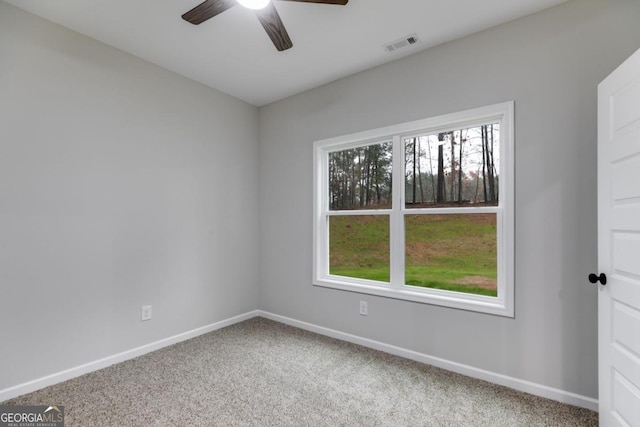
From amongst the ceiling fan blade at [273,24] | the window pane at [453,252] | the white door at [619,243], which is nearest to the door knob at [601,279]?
the white door at [619,243]

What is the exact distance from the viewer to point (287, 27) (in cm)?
227

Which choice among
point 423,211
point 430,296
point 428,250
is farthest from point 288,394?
point 423,211

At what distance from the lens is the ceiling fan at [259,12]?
1665mm

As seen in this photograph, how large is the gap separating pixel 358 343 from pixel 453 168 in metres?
1.84

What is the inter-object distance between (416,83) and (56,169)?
2.92 meters

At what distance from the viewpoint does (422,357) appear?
2.52 meters

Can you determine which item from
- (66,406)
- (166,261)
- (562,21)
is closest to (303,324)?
(166,261)

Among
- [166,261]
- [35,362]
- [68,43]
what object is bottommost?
[35,362]

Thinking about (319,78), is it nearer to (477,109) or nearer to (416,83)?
(416,83)

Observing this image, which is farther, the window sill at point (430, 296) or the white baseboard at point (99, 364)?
the window sill at point (430, 296)

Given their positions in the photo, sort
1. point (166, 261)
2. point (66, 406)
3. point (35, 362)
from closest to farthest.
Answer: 1. point (66, 406)
2. point (35, 362)
3. point (166, 261)

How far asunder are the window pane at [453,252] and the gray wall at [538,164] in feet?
0.79

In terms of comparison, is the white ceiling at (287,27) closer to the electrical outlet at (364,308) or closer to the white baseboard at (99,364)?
the electrical outlet at (364,308)

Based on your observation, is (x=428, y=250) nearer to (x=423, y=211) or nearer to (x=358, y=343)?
(x=423, y=211)
